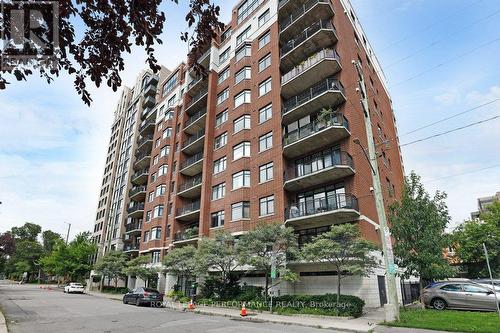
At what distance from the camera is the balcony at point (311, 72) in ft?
87.0

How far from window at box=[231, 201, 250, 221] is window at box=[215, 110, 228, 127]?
1061 centimetres

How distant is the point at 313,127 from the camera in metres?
26.2

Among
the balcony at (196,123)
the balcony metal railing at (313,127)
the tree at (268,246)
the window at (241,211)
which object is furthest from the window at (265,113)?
the tree at (268,246)

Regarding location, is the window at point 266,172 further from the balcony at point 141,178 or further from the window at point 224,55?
the balcony at point 141,178

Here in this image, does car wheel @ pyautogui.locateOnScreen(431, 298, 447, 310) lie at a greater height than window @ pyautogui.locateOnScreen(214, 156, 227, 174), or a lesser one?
lesser

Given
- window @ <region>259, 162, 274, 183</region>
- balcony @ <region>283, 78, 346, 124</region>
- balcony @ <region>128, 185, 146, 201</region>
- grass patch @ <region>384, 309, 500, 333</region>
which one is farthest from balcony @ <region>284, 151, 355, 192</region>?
balcony @ <region>128, 185, 146, 201</region>

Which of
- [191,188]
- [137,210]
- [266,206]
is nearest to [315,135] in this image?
[266,206]

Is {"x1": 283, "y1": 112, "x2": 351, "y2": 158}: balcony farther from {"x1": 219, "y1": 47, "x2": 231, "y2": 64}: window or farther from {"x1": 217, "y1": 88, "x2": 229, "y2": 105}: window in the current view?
{"x1": 219, "y1": 47, "x2": 231, "y2": 64}: window

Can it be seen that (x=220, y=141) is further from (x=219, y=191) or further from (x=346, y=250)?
(x=346, y=250)

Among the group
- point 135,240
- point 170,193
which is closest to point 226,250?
point 170,193

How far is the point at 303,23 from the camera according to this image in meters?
30.5

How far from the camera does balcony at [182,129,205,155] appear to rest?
39125 mm

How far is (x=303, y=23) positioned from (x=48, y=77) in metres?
29.5

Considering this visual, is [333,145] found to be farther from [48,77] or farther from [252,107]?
→ [48,77]
